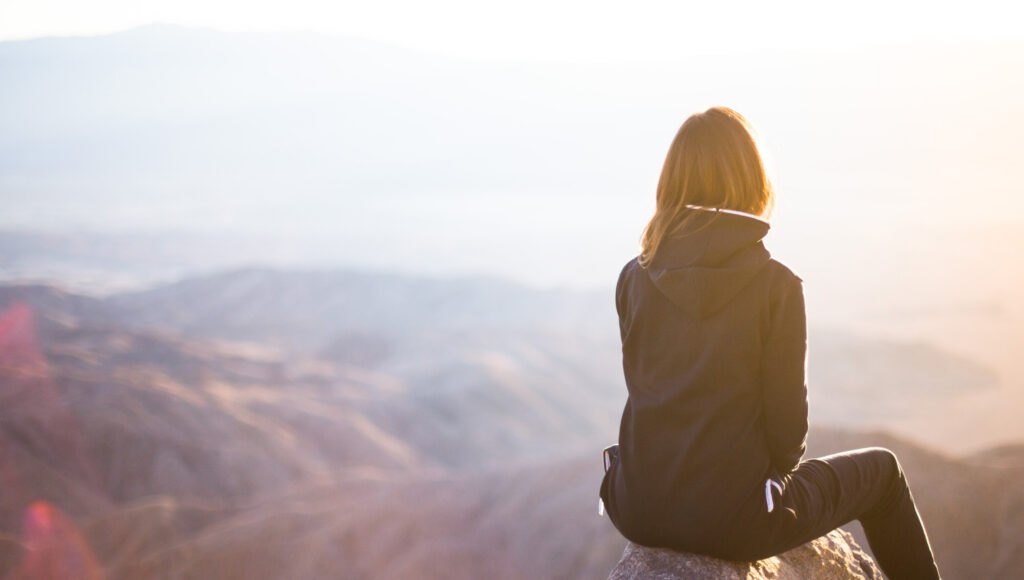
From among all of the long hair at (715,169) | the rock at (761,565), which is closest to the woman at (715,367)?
the long hair at (715,169)

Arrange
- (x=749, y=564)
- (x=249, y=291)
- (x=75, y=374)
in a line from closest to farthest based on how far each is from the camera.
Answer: (x=749, y=564) < (x=75, y=374) < (x=249, y=291)

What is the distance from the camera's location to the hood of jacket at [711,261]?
2617mm

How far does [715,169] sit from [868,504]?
139cm

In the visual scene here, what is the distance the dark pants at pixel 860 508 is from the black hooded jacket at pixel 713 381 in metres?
0.14

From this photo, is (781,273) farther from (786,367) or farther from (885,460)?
(885,460)

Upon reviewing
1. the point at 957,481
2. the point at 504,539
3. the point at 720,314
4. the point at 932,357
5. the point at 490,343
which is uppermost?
the point at 720,314

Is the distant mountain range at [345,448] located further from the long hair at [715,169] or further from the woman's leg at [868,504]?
the long hair at [715,169]

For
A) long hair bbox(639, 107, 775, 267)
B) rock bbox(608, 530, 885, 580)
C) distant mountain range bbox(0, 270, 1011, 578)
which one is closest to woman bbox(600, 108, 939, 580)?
long hair bbox(639, 107, 775, 267)

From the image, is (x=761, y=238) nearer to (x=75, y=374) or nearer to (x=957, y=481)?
(x=957, y=481)

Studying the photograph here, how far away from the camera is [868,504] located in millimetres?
3137

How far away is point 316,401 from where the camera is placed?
38.2 meters

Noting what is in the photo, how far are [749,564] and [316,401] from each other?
3654cm

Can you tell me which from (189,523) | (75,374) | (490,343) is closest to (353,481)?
(189,523)

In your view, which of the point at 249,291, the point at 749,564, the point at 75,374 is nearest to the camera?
the point at 749,564
